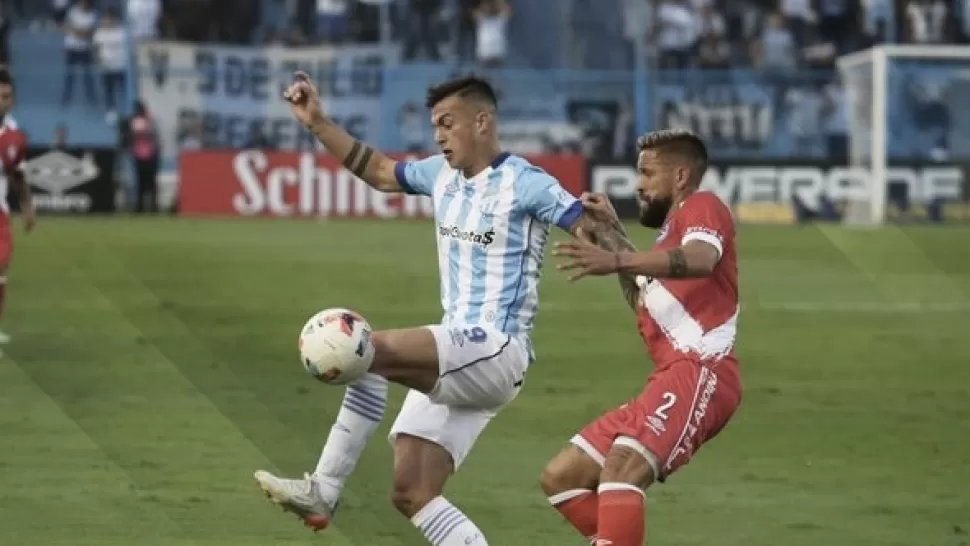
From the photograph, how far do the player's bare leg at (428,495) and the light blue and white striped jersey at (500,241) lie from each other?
0.54m

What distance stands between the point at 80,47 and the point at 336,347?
2838 cm

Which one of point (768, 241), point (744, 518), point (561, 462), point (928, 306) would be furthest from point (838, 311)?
point (561, 462)

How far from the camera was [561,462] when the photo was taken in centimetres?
811

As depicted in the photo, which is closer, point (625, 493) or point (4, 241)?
point (625, 493)

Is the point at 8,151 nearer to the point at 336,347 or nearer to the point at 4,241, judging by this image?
the point at 4,241

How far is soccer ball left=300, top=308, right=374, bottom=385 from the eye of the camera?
7.46m

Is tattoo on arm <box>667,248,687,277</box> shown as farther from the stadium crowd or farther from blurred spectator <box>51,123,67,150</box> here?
the stadium crowd

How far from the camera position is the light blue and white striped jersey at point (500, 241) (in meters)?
8.15

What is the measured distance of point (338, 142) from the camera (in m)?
9.03

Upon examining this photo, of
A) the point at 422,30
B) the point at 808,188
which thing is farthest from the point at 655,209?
the point at 422,30

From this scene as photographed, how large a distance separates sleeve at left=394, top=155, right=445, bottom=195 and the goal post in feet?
79.1

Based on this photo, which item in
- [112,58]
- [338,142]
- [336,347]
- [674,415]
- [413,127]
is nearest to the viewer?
[336,347]

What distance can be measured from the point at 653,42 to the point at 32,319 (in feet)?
60.9

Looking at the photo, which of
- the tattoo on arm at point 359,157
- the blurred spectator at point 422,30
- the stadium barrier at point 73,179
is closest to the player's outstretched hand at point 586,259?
the tattoo on arm at point 359,157
